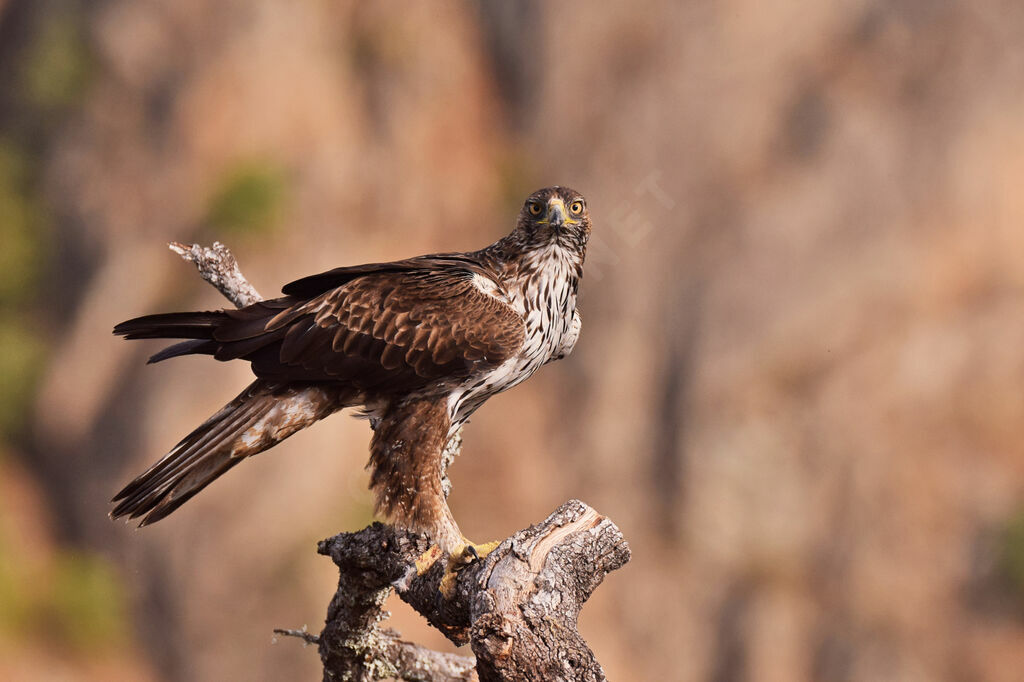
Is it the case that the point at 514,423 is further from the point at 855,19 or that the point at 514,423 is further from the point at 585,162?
the point at 855,19

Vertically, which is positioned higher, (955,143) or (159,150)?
(955,143)

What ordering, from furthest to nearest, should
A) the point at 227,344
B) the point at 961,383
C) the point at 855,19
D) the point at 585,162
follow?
the point at 585,162, the point at 855,19, the point at 961,383, the point at 227,344

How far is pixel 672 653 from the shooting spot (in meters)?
10.9

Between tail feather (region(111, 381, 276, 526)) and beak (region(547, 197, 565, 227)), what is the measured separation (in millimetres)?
1354

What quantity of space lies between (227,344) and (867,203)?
8.42m

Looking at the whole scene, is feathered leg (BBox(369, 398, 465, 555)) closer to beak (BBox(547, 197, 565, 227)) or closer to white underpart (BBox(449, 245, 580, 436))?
white underpart (BBox(449, 245, 580, 436))

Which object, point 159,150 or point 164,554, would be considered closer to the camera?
point 164,554

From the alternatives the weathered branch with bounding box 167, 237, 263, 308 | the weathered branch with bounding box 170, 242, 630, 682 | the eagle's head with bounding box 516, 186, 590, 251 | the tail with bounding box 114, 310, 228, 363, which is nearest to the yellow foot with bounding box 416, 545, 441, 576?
the weathered branch with bounding box 170, 242, 630, 682

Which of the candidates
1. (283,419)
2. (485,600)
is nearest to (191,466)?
(283,419)

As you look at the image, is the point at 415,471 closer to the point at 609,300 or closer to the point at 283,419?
the point at 283,419

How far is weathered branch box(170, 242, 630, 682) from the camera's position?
3047mm

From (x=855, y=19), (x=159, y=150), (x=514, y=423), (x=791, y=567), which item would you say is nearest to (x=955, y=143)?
(x=855, y=19)

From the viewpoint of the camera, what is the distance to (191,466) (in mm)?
3809

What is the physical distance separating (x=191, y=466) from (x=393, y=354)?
0.87 m
